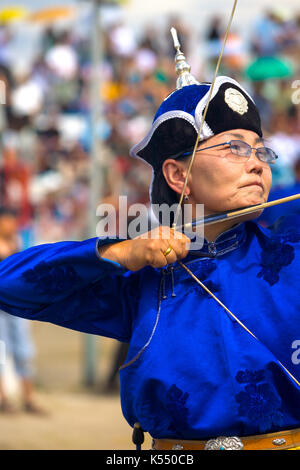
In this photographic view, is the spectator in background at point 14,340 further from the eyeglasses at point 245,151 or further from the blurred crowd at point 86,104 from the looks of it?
the eyeglasses at point 245,151

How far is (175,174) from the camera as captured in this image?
7.54ft

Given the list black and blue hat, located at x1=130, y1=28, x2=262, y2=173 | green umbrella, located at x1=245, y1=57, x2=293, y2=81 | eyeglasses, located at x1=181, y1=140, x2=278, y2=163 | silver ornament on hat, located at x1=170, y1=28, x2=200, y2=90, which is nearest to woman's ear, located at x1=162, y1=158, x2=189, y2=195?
black and blue hat, located at x1=130, y1=28, x2=262, y2=173

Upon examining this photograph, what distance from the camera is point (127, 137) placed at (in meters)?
10.9

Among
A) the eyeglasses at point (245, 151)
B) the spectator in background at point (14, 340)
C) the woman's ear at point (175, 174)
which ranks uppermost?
the eyeglasses at point (245, 151)

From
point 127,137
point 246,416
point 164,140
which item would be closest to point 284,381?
point 246,416

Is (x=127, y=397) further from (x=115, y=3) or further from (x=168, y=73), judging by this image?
(x=168, y=73)

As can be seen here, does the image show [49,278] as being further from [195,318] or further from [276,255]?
[276,255]

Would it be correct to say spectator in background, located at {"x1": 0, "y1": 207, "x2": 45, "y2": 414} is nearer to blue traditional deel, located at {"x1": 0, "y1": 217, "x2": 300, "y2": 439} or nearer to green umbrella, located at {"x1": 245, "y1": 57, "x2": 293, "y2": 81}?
blue traditional deel, located at {"x1": 0, "y1": 217, "x2": 300, "y2": 439}

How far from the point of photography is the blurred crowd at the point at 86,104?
786 centimetres

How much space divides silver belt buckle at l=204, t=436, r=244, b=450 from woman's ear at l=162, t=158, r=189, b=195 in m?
0.72

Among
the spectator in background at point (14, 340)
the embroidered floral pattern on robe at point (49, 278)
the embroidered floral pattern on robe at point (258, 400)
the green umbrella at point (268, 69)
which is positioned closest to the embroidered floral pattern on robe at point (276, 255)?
the embroidered floral pattern on robe at point (258, 400)

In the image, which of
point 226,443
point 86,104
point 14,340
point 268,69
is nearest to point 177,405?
point 226,443

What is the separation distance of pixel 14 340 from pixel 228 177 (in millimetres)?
4223

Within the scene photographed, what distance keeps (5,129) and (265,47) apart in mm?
3644
